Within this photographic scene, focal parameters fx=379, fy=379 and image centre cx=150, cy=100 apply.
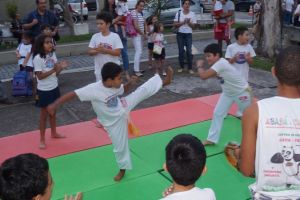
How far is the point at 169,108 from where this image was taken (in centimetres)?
714

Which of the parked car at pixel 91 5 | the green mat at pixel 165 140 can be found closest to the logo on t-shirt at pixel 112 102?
the green mat at pixel 165 140

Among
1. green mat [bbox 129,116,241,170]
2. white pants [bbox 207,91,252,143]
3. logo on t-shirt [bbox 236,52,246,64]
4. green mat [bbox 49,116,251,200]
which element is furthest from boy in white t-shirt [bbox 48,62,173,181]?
logo on t-shirt [bbox 236,52,246,64]

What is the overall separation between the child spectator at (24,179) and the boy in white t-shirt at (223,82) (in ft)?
10.6

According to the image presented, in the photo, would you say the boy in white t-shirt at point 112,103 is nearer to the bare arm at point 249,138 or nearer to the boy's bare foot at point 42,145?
the boy's bare foot at point 42,145

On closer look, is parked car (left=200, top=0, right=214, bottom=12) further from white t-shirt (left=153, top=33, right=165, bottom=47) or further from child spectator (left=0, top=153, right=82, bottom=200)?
child spectator (left=0, top=153, right=82, bottom=200)

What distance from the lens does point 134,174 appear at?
4715 millimetres

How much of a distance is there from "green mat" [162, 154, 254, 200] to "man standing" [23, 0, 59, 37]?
414cm

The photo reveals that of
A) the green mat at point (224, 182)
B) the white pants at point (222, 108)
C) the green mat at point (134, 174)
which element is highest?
the white pants at point (222, 108)

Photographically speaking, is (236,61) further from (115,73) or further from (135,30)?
(135,30)

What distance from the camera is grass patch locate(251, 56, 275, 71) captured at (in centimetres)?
1012

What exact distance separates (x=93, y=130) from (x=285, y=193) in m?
4.25

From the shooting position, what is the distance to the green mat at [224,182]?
4.23 m

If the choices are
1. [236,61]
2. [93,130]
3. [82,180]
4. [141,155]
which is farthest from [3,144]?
[236,61]

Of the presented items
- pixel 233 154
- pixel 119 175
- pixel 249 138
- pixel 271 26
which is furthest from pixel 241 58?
pixel 271 26
